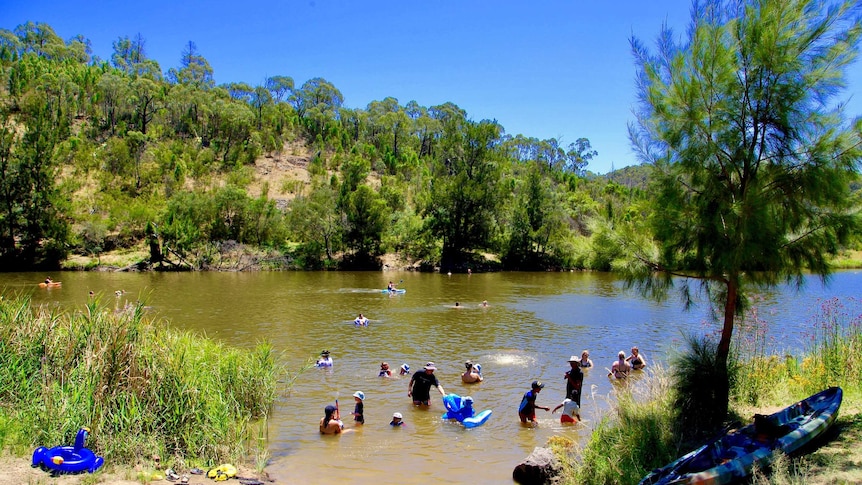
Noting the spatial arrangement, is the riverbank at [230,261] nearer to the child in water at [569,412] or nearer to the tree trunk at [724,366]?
the child in water at [569,412]

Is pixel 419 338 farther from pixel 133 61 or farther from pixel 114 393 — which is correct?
pixel 133 61

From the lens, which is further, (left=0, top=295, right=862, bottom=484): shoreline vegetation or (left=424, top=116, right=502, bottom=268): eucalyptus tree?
(left=424, top=116, right=502, bottom=268): eucalyptus tree

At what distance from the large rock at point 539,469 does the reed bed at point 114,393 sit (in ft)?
15.3

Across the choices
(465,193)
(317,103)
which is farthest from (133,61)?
(465,193)

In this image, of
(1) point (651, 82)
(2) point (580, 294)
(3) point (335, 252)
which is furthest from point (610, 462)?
(3) point (335, 252)

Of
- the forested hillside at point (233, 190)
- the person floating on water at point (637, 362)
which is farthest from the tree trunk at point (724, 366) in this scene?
the forested hillside at point (233, 190)

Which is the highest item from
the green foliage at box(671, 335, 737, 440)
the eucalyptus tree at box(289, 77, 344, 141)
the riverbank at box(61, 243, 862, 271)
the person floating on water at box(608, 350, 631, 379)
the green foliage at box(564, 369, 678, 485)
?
the eucalyptus tree at box(289, 77, 344, 141)

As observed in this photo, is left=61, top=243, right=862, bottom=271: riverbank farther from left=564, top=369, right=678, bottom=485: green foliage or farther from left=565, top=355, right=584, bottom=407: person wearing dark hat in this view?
left=564, top=369, right=678, bottom=485: green foliage

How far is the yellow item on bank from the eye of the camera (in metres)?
8.38

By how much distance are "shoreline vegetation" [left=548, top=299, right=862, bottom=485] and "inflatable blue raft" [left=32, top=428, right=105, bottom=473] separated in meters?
7.30

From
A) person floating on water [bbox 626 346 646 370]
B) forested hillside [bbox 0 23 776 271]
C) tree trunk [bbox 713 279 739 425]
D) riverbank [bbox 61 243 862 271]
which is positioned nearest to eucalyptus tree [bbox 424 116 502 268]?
forested hillside [bbox 0 23 776 271]

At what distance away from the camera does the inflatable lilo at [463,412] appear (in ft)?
42.6

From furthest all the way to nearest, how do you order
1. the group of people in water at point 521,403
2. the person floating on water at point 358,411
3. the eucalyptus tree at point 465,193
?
the eucalyptus tree at point 465,193 < the person floating on water at point 358,411 < the group of people in water at point 521,403

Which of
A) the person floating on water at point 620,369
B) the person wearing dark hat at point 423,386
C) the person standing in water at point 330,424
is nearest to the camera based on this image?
the person standing in water at point 330,424
